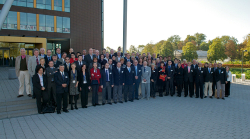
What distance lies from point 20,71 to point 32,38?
1941 cm

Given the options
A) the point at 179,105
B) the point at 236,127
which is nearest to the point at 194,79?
the point at 179,105

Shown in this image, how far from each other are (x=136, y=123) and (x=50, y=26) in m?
25.4

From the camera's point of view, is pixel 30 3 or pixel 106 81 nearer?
pixel 106 81

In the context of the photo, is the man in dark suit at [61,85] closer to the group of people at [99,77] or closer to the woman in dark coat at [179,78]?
the group of people at [99,77]

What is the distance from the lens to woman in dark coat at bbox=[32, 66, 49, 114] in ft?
23.3

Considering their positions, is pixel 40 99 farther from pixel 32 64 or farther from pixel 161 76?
pixel 161 76

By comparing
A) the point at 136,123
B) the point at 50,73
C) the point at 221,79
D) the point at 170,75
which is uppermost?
the point at 50,73

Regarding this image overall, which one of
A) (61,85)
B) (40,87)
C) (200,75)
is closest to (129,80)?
(61,85)

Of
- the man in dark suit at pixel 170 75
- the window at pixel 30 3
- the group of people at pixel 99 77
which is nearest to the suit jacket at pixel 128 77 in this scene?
the group of people at pixel 99 77

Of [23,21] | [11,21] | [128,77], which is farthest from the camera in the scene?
[23,21]

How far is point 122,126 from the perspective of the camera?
19.6ft

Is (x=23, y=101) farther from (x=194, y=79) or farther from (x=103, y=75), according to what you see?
(x=194, y=79)

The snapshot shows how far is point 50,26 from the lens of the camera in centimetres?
2738

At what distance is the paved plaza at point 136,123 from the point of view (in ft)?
17.3
